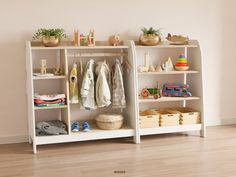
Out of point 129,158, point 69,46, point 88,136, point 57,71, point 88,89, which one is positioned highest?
point 69,46

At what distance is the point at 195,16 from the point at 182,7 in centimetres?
21

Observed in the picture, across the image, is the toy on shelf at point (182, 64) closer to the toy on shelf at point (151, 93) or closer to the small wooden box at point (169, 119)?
the toy on shelf at point (151, 93)

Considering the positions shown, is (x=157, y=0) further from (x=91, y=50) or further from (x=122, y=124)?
(x=122, y=124)

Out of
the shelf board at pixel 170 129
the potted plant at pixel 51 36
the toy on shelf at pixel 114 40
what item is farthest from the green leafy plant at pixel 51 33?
the shelf board at pixel 170 129

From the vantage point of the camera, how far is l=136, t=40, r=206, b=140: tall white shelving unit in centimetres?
416

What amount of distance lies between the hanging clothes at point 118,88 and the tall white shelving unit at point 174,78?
0.21 metres

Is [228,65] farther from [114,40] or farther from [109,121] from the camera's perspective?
[109,121]

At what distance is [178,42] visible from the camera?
4.27m

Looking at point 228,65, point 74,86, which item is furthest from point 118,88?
point 228,65

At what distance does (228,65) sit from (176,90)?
101 cm

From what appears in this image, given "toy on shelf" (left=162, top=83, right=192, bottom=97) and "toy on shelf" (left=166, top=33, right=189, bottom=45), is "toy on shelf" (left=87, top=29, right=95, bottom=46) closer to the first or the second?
"toy on shelf" (left=166, top=33, right=189, bottom=45)

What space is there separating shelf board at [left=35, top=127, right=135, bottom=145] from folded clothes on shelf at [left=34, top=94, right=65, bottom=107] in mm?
344

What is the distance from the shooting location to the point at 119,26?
431 centimetres

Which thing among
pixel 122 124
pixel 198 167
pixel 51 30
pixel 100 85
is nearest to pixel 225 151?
pixel 198 167
